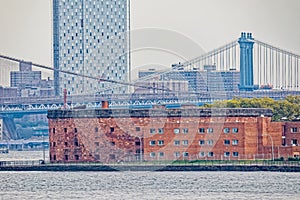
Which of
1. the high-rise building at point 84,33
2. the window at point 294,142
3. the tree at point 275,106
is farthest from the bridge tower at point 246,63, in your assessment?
the window at point 294,142

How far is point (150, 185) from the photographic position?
198ft

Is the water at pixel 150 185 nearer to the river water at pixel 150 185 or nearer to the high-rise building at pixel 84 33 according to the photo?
the river water at pixel 150 185

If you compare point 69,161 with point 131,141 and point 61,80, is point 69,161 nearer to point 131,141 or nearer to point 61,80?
point 131,141

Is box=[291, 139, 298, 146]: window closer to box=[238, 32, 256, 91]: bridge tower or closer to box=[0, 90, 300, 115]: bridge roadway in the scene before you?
box=[0, 90, 300, 115]: bridge roadway

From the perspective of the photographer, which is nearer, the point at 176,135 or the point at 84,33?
the point at 176,135

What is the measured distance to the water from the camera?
5553 centimetres

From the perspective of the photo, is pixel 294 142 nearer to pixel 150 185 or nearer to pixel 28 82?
pixel 150 185

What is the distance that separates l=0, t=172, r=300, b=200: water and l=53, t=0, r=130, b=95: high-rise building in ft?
240

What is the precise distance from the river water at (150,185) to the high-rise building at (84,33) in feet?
240

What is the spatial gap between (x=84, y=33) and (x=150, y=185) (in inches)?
3363

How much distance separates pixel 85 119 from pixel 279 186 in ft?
50.8

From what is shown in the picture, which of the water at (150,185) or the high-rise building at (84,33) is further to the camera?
the high-rise building at (84,33)

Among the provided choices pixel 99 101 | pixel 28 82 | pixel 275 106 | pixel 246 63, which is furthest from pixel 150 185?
pixel 28 82

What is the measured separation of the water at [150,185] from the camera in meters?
55.5
